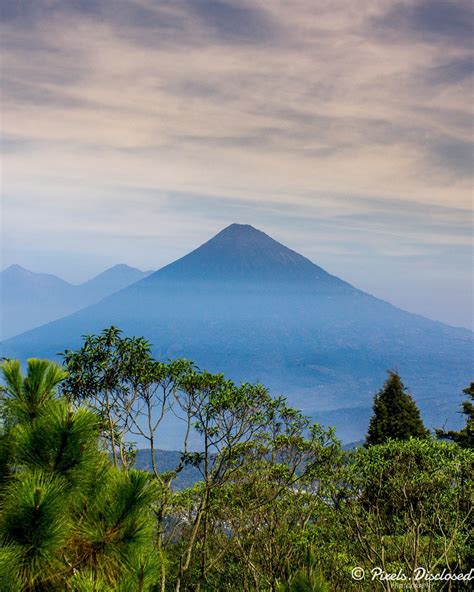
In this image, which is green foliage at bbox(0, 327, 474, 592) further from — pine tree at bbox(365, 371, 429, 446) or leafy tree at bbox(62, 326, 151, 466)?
pine tree at bbox(365, 371, 429, 446)

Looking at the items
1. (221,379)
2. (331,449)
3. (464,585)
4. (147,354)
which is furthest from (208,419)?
(464,585)

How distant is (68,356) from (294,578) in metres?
10.7

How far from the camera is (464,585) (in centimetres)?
1359

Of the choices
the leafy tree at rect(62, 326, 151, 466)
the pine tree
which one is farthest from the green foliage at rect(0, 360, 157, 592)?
the pine tree

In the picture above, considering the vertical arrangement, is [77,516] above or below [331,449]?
above

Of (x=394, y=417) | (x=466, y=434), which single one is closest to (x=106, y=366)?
(x=466, y=434)

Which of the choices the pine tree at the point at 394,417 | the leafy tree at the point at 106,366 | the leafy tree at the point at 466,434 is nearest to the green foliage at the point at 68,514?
the leafy tree at the point at 106,366

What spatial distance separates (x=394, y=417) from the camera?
1064 inches

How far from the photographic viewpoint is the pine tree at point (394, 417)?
26594mm

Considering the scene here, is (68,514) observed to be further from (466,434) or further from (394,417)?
(394,417)

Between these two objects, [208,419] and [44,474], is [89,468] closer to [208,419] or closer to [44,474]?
[44,474]

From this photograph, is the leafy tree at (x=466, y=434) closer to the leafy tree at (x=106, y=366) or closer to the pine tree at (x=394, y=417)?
the pine tree at (x=394, y=417)

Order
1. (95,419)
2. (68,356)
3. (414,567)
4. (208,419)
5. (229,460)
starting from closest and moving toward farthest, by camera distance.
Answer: (95,419) < (414,567) < (68,356) < (208,419) < (229,460)

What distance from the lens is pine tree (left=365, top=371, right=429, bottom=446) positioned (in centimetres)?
2659
